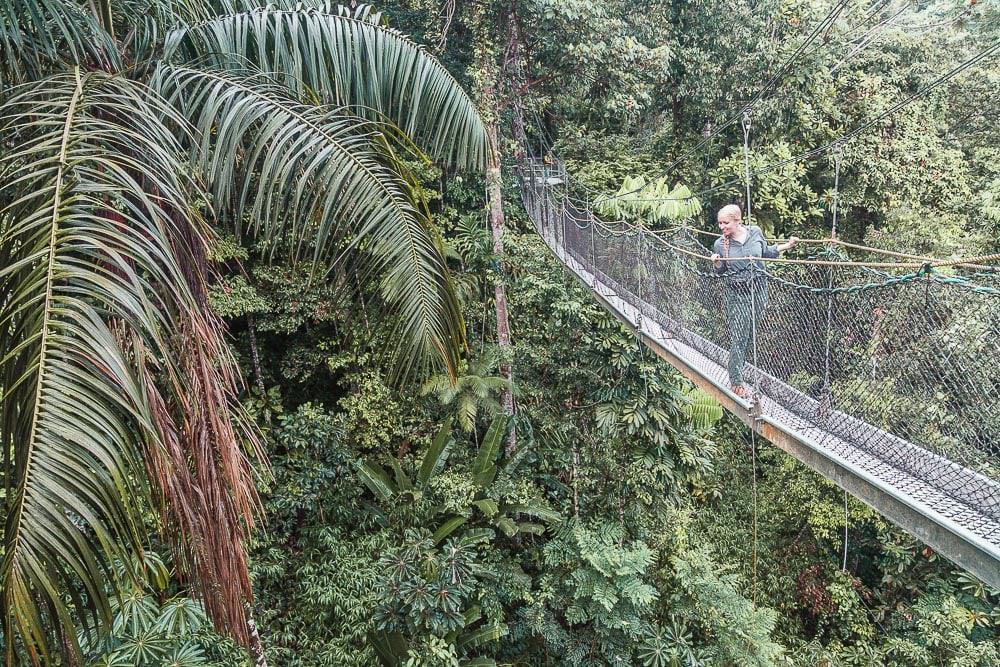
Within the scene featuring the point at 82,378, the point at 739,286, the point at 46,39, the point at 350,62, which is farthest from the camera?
the point at 739,286

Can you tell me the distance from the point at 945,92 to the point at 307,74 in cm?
847

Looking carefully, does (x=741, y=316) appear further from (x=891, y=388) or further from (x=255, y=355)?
(x=255, y=355)

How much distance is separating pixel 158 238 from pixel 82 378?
37 centimetres

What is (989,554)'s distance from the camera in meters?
1.35

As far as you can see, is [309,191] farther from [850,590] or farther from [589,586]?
[850,590]

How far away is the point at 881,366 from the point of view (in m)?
1.79

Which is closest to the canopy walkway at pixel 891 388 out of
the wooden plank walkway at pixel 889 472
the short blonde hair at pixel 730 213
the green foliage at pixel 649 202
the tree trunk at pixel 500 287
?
the wooden plank walkway at pixel 889 472

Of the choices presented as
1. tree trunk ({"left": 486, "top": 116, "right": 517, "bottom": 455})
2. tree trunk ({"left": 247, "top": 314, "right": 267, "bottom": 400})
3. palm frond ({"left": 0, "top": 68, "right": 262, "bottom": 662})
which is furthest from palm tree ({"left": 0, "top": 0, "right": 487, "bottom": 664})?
tree trunk ({"left": 247, "top": 314, "right": 267, "bottom": 400})

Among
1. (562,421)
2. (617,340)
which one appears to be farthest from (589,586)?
(617,340)

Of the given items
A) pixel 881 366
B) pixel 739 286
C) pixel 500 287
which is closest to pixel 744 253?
pixel 739 286

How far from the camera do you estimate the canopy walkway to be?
1479mm

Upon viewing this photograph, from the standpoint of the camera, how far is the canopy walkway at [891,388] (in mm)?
1479

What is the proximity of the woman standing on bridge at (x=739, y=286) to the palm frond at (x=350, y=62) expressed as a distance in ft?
3.32

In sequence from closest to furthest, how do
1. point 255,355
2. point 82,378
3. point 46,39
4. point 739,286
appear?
point 82,378 < point 46,39 < point 739,286 < point 255,355
